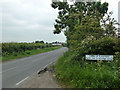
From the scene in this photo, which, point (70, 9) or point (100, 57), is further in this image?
point (70, 9)

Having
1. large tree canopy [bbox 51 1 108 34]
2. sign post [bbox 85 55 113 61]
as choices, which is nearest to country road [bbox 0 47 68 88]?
sign post [bbox 85 55 113 61]

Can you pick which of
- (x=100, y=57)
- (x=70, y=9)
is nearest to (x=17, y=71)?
(x=100, y=57)

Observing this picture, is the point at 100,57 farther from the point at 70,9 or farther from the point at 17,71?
the point at 70,9

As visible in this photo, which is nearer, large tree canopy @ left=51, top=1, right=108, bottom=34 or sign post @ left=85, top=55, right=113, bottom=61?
sign post @ left=85, top=55, right=113, bottom=61

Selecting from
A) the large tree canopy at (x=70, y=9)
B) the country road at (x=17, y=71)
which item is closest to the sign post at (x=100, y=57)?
the country road at (x=17, y=71)

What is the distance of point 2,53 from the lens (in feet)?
68.8

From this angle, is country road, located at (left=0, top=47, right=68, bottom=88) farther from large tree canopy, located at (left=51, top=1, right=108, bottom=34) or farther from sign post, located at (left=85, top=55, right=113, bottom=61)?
large tree canopy, located at (left=51, top=1, right=108, bottom=34)

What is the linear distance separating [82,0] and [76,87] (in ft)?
59.3

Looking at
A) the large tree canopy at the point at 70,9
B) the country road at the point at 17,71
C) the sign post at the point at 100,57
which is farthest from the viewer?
the large tree canopy at the point at 70,9

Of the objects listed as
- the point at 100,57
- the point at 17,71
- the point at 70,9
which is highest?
the point at 70,9

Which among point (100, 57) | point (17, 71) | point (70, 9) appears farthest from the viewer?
point (70, 9)

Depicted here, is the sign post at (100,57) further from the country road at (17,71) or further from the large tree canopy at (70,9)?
the large tree canopy at (70,9)

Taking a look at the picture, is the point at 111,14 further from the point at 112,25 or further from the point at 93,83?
the point at 93,83

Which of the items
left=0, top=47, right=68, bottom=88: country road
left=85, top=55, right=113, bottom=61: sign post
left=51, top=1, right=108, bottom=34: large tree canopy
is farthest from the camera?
left=51, top=1, right=108, bottom=34: large tree canopy
